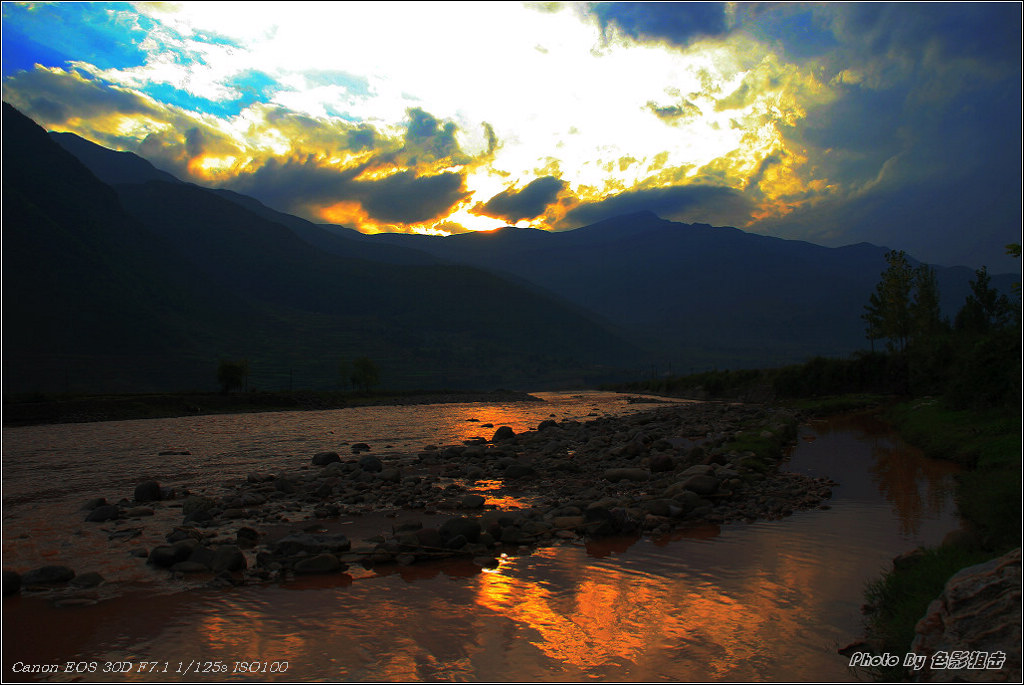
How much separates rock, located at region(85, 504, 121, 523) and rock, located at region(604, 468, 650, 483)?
1577 cm

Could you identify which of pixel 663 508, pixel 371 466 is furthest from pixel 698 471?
pixel 371 466

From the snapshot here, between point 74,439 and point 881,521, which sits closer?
point 881,521

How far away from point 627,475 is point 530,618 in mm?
13023

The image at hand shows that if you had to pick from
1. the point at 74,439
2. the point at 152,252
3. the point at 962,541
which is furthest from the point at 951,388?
A: the point at 152,252

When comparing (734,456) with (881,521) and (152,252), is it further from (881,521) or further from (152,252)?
(152,252)

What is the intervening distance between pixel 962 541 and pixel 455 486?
15619mm

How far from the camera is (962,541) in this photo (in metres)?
11.7

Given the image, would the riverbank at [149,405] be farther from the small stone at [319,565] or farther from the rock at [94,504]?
the small stone at [319,565]

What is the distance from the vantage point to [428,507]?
20.0 metres

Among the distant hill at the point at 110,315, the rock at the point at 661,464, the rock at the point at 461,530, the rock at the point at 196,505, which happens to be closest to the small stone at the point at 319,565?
the rock at the point at 461,530

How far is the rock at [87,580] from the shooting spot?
12.8 metres

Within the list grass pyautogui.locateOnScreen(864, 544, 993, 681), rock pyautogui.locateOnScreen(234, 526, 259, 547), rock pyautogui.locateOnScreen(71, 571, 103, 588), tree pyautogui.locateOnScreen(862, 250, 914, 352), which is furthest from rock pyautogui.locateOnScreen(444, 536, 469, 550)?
tree pyautogui.locateOnScreen(862, 250, 914, 352)

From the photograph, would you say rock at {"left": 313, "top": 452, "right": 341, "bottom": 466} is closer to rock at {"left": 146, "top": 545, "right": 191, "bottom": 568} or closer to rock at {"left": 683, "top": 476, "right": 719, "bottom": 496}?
rock at {"left": 146, "top": 545, "right": 191, "bottom": 568}

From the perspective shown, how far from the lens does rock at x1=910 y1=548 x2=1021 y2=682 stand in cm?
712
